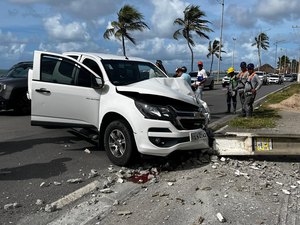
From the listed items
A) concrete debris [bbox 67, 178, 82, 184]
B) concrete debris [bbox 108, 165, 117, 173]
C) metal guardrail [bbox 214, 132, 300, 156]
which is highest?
metal guardrail [bbox 214, 132, 300, 156]

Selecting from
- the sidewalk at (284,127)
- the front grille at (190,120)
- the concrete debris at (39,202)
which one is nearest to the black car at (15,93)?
the sidewalk at (284,127)

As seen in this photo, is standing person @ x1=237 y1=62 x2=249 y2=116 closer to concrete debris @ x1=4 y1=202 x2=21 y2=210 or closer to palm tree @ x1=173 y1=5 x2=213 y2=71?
concrete debris @ x1=4 y1=202 x2=21 y2=210

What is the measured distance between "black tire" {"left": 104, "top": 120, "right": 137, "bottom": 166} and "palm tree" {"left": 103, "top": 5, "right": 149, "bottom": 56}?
2193cm

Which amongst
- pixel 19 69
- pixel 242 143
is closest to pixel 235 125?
pixel 242 143

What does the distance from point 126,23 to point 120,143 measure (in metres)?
22.8

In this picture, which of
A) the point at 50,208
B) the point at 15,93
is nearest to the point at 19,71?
the point at 15,93

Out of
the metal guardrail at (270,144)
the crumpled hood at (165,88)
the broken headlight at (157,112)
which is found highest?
the crumpled hood at (165,88)

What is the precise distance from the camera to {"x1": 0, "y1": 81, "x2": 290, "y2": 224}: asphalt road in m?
5.12

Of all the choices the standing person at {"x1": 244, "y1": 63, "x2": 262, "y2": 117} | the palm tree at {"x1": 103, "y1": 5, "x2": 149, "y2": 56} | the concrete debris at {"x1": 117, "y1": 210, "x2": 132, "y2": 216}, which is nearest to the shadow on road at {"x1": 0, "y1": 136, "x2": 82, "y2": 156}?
the concrete debris at {"x1": 117, "y1": 210, "x2": 132, "y2": 216}

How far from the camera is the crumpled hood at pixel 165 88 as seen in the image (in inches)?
249

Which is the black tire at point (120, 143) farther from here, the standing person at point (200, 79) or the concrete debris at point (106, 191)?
the standing person at point (200, 79)

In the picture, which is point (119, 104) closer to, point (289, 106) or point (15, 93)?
point (15, 93)

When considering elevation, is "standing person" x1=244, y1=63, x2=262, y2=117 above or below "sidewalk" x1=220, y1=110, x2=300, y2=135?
above

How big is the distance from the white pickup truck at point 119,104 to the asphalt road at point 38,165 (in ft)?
1.87
